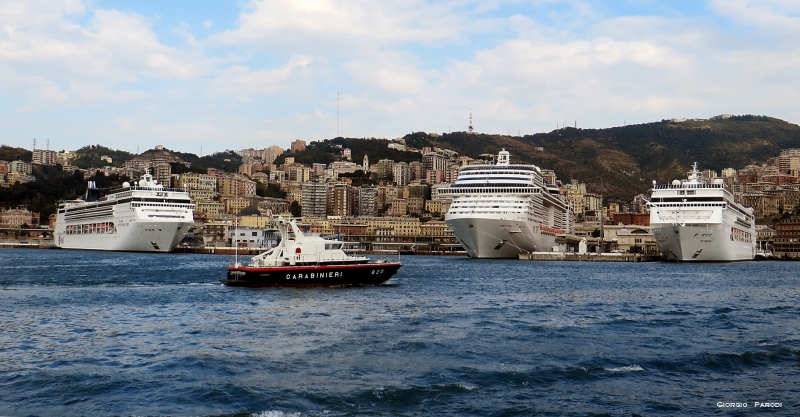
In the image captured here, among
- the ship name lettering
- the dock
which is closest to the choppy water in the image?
the ship name lettering

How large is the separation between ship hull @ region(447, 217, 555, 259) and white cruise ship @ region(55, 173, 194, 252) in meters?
31.0

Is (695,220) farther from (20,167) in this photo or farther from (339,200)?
(20,167)

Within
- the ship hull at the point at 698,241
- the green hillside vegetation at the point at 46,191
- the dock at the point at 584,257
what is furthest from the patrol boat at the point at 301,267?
the green hillside vegetation at the point at 46,191

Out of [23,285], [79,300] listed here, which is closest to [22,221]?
[23,285]

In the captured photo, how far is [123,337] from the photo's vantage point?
839 inches

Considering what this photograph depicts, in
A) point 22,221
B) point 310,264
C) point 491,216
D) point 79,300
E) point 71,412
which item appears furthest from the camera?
point 22,221

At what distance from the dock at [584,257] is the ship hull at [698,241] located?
449 inches

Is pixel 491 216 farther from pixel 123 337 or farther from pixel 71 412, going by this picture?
pixel 71 412

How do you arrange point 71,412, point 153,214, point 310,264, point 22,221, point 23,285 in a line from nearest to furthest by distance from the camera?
point 71,412
point 310,264
point 23,285
point 153,214
point 22,221

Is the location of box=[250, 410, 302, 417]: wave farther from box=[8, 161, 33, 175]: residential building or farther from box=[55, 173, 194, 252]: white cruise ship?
box=[8, 161, 33, 175]: residential building

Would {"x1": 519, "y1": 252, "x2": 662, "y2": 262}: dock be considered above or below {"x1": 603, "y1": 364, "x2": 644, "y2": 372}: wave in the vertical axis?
above

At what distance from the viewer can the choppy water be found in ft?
47.4

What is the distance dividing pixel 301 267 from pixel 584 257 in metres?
56.9

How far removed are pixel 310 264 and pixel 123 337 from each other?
13.3 metres
